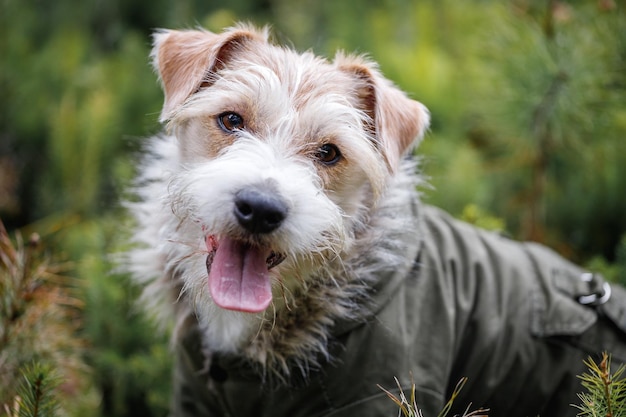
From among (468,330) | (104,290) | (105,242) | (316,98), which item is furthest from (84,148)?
(468,330)

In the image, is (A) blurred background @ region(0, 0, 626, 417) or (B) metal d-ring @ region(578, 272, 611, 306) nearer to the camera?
(B) metal d-ring @ region(578, 272, 611, 306)

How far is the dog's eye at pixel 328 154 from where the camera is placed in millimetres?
2447

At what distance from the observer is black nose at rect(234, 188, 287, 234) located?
2109 mm

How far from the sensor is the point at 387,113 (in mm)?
2586

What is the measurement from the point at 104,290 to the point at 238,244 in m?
1.39

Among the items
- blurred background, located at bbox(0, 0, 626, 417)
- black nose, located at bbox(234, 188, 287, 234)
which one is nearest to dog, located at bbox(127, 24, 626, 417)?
black nose, located at bbox(234, 188, 287, 234)

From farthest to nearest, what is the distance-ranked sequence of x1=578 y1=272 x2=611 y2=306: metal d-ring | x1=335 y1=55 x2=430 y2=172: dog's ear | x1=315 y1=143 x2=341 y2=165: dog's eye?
x1=578 y1=272 x2=611 y2=306: metal d-ring, x1=335 y1=55 x2=430 y2=172: dog's ear, x1=315 y1=143 x2=341 y2=165: dog's eye

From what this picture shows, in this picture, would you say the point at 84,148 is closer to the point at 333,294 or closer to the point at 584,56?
the point at 333,294

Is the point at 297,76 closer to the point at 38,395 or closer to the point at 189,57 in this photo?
the point at 189,57

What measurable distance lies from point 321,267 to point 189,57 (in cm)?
98

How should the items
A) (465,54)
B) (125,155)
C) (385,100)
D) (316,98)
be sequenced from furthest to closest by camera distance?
(465,54) < (125,155) < (385,100) < (316,98)

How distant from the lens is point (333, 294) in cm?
256

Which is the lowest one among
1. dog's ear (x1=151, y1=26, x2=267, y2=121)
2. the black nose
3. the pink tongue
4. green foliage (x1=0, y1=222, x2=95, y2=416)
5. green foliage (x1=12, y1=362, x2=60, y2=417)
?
green foliage (x1=0, y1=222, x2=95, y2=416)

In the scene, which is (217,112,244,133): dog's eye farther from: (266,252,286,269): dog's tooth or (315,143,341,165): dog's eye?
(266,252,286,269): dog's tooth
